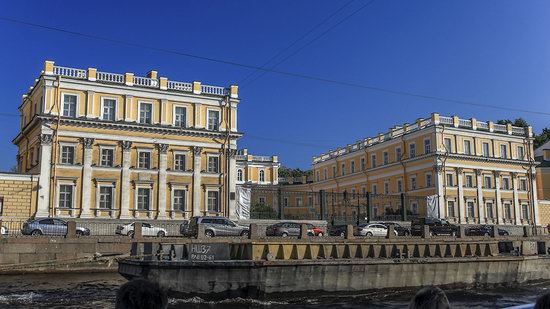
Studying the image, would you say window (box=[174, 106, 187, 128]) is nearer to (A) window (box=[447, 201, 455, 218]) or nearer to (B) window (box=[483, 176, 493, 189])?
(A) window (box=[447, 201, 455, 218])

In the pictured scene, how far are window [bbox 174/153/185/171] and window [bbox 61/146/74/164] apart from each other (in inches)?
345

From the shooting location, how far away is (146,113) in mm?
47031

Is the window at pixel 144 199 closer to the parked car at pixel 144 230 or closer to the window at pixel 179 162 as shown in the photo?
the window at pixel 179 162

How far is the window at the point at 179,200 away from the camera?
46.8 meters

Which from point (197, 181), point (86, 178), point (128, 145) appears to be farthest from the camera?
point (197, 181)

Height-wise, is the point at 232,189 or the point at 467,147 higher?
the point at 467,147

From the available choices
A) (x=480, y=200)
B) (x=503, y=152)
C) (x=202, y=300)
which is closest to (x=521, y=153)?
(x=503, y=152)

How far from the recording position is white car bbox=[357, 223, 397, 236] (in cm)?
3978

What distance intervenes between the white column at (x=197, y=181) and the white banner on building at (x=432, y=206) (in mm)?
25994

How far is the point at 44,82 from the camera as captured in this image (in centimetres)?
4281

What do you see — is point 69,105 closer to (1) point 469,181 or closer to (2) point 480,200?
(1) point 469,181

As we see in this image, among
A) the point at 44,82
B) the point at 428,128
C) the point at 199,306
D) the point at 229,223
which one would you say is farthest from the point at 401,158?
the point at 199,306

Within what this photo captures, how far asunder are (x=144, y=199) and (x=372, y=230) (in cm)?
1955

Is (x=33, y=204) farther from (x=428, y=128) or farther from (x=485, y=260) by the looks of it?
(x=428, y=128)
